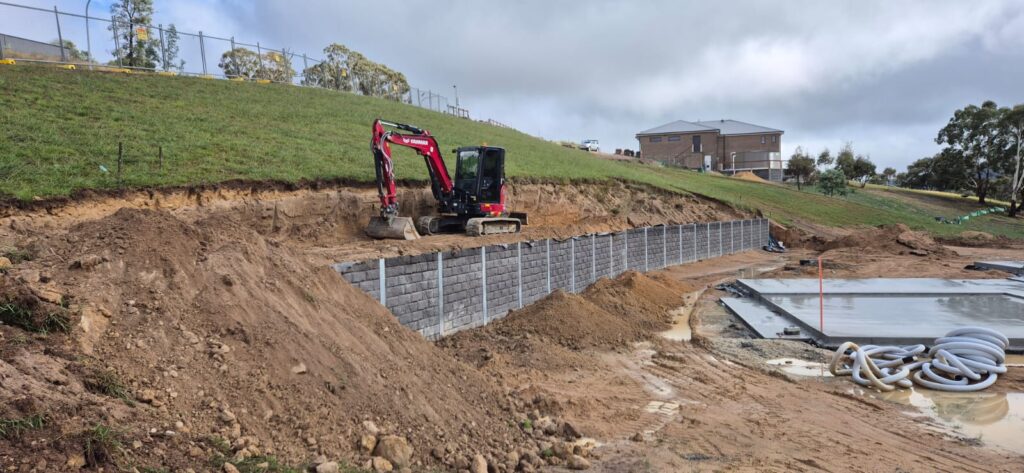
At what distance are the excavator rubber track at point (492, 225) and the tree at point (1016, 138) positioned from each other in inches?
2199

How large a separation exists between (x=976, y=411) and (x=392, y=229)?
477 inches

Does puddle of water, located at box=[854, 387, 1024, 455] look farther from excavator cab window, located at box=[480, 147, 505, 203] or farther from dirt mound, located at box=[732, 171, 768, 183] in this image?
dirt mound, located at box=[732, 171, 768, 183]

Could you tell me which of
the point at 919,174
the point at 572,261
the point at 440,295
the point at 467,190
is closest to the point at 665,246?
the point at 467,190

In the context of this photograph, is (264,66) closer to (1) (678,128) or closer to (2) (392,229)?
(2) (392,229)

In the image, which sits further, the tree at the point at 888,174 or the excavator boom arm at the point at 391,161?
the tree at the point at 888,174

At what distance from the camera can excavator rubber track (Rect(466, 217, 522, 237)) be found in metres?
17.0

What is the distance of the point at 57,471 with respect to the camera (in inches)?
125

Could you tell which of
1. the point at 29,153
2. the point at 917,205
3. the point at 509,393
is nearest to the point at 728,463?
the point at 509,393

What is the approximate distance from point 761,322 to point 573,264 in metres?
4.37

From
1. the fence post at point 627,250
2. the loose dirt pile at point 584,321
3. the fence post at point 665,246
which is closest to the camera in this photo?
the loose dirt pile at point 584,321

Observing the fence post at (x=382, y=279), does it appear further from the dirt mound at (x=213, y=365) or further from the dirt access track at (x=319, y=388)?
the dirt mound at (x=213, y=365)

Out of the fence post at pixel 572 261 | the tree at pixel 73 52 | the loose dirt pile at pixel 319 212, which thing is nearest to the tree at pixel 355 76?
the tree at pixel 73 52

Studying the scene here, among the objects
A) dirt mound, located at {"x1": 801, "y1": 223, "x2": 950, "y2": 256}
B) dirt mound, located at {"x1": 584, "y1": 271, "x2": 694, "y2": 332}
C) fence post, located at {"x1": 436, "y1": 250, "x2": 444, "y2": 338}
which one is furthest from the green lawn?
dirt mound, located at {"x1": 584, "y1": 271, "x2": 694, "y2": 332}

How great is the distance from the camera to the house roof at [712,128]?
2702 inches
